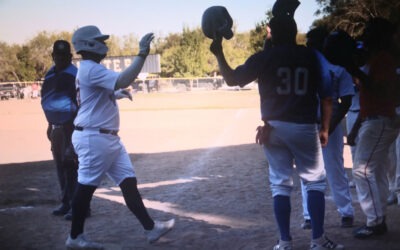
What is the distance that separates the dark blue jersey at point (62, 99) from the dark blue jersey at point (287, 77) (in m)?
2.53

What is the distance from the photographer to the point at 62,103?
5.60 metres

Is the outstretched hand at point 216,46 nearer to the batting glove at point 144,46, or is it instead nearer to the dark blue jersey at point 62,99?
the batting glove at point 144,46

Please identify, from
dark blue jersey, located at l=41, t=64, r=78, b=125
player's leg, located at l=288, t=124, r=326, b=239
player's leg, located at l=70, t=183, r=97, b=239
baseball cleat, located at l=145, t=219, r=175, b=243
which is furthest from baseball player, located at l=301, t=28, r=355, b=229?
dark blue jersey, located at l=41, t=64, r=78, b=125

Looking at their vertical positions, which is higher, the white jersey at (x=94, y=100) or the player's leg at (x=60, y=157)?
the white jersey at (x=94, y=100)

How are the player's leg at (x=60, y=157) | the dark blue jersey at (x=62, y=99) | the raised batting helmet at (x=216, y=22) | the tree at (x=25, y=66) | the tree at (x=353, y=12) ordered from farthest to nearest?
1. the tree at (x=25, y=66)
2. the tree at (x=353, y=12)
3. the player's leg at (x=60, y=157)
4. the dark blue jersey at (x=62, y=99)
5. the raised batting helmet at (x=216, y=22)

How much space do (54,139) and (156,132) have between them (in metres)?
10.1

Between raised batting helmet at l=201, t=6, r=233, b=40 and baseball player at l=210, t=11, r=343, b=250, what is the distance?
0.21 ft

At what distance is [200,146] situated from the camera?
12.1 meters

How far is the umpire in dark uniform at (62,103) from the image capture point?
18.5ft

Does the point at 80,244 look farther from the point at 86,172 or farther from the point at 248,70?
the point at 248,70

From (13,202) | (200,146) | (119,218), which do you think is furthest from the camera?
(200,146)

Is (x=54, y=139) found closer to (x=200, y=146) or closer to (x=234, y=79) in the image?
(x=234, y=79)

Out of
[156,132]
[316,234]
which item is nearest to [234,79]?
[316,234]

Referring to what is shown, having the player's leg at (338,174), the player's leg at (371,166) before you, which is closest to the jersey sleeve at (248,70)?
the player's leg at (371,166)
